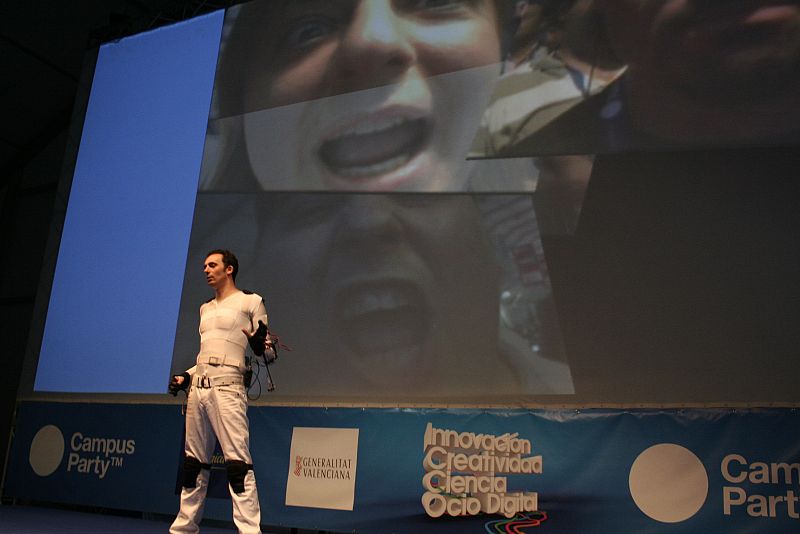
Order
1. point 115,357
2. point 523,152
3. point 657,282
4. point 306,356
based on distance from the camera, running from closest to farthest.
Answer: point 657,282, point 523,152, point 306,356, point 115,357

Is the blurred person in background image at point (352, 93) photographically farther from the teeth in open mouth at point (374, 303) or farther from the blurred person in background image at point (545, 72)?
the teeth in open mouth at point (374, 303)

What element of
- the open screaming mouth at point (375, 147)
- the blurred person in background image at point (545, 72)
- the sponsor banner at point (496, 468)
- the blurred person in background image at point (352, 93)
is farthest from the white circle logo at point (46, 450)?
the blurred person in background image at point (545, 72)

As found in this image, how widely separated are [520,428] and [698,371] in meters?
1.14

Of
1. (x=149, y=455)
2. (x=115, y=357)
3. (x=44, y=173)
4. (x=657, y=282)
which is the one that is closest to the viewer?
(x=657, y=282)

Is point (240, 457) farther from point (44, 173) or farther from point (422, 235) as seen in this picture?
point (44, 173)

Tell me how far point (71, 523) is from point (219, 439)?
2.27 meters

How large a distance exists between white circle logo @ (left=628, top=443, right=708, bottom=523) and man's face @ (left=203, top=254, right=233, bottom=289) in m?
2.63

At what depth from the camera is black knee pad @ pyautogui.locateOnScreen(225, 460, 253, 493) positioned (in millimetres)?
3943

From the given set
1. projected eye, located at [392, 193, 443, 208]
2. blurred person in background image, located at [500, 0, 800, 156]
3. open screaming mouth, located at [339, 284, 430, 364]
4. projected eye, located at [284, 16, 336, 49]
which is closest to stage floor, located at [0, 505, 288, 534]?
open screaming mouth, located at [339, 284, 430, 364]

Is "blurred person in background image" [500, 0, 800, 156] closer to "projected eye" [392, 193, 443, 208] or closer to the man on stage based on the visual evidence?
"projected eye" [392, 193, 443, 208]

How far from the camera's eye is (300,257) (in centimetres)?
618

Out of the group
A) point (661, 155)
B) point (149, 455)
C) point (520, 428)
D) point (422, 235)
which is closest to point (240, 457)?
point (520, 428)

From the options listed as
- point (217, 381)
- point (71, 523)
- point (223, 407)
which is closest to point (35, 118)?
point (71, 523)

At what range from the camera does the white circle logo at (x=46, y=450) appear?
6.86 meters
